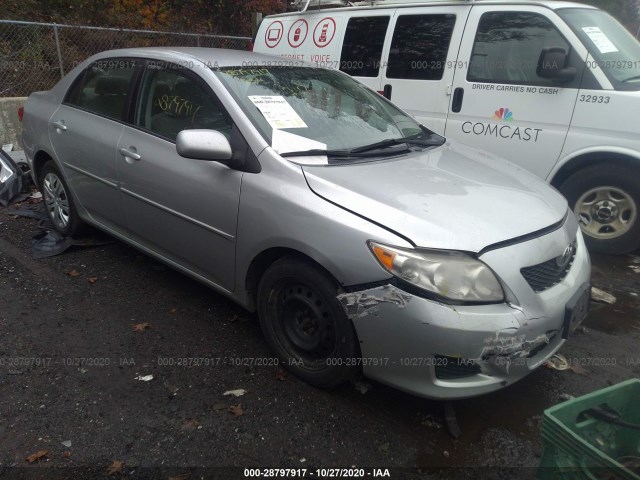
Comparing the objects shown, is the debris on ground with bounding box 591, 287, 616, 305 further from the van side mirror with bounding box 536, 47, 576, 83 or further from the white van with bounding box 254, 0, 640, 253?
the van side mirror with bounding box 536, 47, 576, 83

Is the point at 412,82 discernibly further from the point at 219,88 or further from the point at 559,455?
the point at 559,455

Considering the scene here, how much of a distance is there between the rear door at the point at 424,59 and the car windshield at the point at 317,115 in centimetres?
164

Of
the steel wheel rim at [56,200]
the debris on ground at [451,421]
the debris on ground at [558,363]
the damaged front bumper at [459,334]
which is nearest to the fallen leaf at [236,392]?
the damaged front bumper at [459,334]

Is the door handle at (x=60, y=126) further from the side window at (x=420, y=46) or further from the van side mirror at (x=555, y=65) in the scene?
the van side mirror at (x=555, y=65)

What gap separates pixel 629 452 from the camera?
2062 millimetres

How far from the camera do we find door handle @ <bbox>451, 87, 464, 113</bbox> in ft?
16.5

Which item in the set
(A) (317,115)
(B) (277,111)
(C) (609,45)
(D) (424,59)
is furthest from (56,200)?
(C) (609,45)

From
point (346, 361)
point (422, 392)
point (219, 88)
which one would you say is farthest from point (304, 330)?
point (219, 88)

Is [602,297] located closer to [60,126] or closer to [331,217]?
[331,217]

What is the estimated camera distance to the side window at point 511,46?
4.52 m

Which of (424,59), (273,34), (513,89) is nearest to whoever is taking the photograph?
(513,89)

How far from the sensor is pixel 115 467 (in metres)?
2.22

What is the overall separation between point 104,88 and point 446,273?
121 inches

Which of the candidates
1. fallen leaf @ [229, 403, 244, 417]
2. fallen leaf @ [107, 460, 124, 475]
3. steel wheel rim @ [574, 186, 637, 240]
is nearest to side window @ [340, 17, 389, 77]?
steel wheel rim @ [574, 186, 637, 240]
